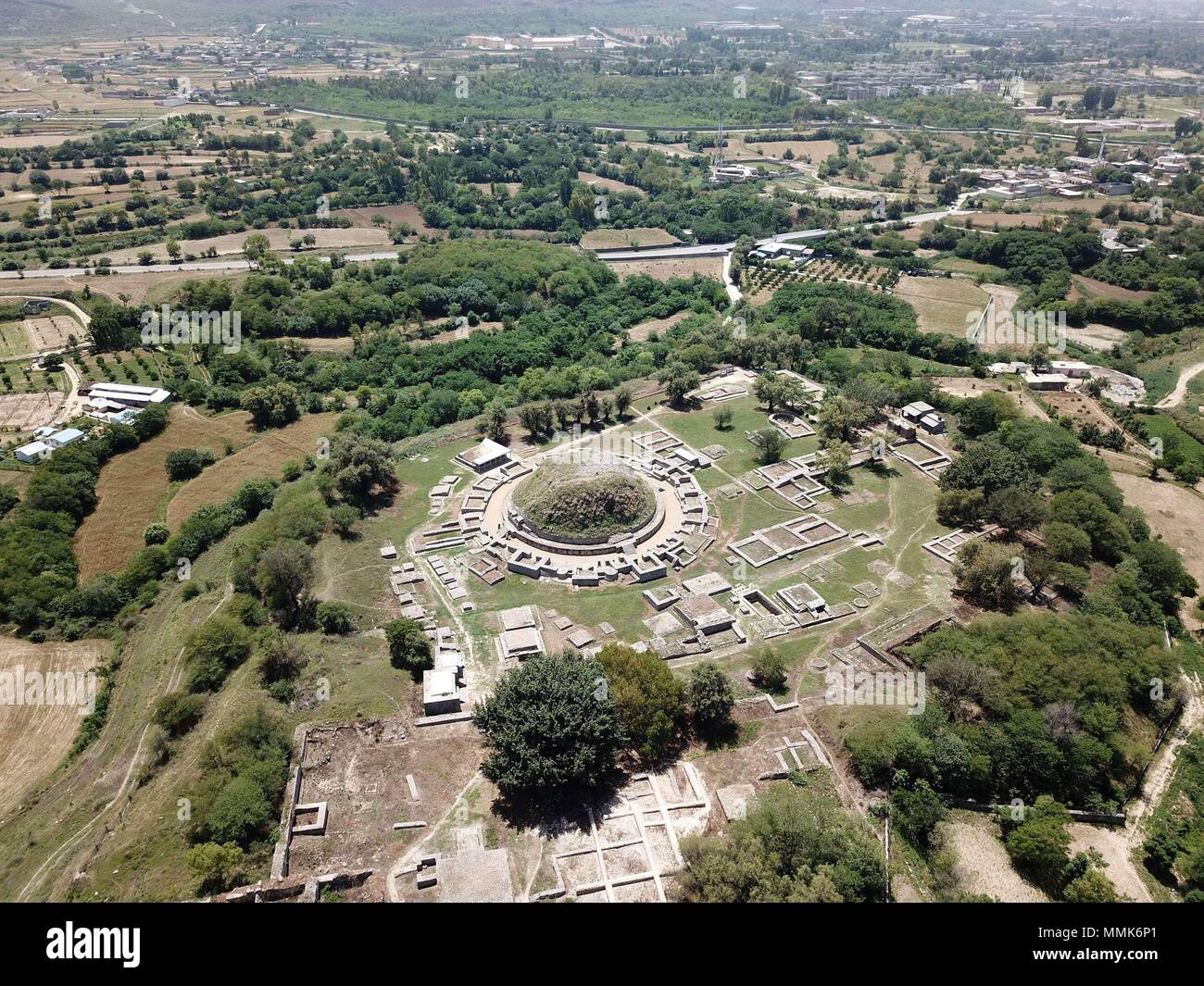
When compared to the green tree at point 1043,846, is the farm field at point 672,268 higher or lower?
higher

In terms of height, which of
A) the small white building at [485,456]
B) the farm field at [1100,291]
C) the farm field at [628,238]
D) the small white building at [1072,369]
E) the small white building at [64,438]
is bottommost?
the small white building at [64,438]

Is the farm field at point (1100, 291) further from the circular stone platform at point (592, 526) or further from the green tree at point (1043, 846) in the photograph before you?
the green tree at point (1043, 846)

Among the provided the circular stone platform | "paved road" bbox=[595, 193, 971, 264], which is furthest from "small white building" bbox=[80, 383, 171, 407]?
"paved road" bbox=[595, 193, 971, 264]

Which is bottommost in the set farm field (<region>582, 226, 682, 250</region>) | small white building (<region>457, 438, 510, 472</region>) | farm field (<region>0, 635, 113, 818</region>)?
farm field (<region>0, 635, 113, 818</region>)

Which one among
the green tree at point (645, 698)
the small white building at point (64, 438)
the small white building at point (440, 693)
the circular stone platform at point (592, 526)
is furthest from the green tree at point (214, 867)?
the small white building at point (64, 438)

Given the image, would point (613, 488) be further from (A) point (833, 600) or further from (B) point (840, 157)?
(B) point (840, 157)

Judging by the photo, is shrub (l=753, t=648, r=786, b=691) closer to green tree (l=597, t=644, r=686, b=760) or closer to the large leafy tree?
green tree (l=597, t=644, r=686, b=760)
